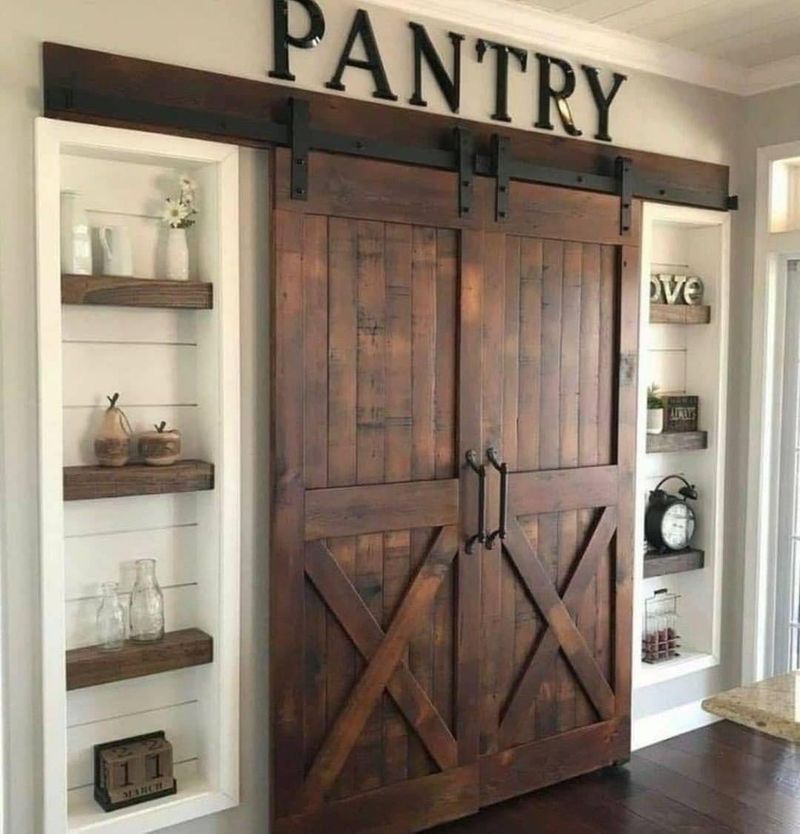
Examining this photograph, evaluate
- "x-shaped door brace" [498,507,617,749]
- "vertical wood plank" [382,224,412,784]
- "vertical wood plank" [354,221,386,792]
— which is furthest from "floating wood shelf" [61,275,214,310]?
"x-shaped door brace" [498,507,617,749]

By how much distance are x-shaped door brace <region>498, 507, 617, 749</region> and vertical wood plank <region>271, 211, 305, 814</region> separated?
0.83 metres

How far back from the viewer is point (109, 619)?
2764 mm

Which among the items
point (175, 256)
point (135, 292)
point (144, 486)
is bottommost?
point (144, 486)

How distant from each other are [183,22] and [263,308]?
0.82m

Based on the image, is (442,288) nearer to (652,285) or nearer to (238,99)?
(238,99)

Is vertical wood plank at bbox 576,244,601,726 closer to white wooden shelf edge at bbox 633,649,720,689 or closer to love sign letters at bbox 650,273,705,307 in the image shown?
white wooden shelf edge at bbox 633,649,720,689

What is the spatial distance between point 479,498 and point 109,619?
125cm

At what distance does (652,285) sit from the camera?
4012 mm

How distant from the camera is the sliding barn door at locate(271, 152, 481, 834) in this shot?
9.58ft

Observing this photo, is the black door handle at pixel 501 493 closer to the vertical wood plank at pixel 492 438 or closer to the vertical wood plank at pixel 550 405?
the vertical wood plank at pixel 492 438

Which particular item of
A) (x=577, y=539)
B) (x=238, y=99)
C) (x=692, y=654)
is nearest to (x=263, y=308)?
(x=238, y=99)

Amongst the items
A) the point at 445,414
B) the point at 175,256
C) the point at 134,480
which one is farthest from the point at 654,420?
the point at 134,480

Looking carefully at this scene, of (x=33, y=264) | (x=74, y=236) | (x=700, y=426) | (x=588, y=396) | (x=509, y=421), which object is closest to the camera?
(x=33, y=264)

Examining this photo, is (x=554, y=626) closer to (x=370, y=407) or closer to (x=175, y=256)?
(x=370, y=407)
